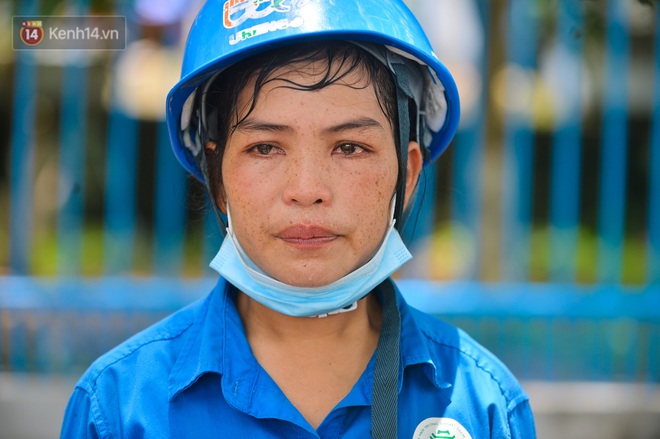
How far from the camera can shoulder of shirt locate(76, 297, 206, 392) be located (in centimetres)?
240

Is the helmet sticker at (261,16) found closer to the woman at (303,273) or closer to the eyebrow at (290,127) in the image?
the woman at (303,273)

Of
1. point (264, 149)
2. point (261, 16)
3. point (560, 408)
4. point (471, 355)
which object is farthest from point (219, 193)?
point (560, 408)

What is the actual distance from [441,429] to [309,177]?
76 centimetres

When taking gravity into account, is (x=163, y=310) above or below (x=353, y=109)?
below

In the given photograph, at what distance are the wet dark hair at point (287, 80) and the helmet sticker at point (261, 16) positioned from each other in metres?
0.09

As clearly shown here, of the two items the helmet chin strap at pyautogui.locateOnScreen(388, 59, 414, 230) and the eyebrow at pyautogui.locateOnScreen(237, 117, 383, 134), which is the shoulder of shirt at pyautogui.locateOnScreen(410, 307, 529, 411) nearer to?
the helmet chin strap at pyautogui.locateOnScreen(388, 59, 414, 230)

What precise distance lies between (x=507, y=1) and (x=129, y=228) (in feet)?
8.02

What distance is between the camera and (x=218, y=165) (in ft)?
8.71

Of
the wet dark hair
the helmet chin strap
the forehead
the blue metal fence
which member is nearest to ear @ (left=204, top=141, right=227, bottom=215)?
the wet dark hair

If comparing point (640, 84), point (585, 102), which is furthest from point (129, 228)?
point (640, 84)

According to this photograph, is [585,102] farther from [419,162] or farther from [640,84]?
[419,162]

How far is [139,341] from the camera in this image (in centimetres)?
249

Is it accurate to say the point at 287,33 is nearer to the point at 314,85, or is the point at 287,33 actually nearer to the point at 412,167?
the point at 314,85

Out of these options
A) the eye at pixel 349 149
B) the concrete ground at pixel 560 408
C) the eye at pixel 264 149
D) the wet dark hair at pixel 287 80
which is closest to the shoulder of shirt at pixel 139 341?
the wet dark hair at pixel 287 80
